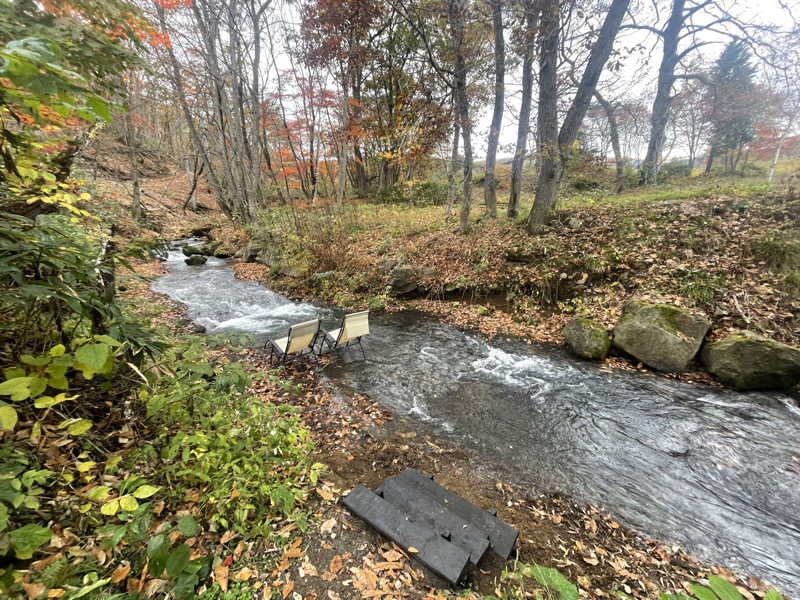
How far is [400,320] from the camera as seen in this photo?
8719 millimetres

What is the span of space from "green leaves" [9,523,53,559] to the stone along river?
4.02 m

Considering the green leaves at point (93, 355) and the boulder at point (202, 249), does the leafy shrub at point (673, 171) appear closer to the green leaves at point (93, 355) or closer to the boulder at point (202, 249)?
the green leaves at point (93, 355)

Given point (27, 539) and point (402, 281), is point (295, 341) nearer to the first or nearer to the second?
point (27, 539)

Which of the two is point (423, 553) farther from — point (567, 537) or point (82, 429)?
point (82, 429)

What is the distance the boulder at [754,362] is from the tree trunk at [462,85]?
25.7ft

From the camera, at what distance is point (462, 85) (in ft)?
32.4

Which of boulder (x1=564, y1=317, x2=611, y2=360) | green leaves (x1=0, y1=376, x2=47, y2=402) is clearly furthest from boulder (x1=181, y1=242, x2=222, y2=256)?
boulder (x1=564, y1=317, x2=611, y2=360)

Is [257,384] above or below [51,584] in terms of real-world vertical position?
below

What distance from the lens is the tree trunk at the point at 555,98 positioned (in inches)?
303

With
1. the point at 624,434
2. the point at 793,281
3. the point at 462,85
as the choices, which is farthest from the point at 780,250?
the point at 462,85

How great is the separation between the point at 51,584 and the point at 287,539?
4.50ft

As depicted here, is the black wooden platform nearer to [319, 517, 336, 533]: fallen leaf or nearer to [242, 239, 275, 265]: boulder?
[319, 517, 336, 533]: fallen leaf

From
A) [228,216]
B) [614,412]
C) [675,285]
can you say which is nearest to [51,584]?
[614,412]

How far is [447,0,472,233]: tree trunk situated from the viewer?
28.7 ft
